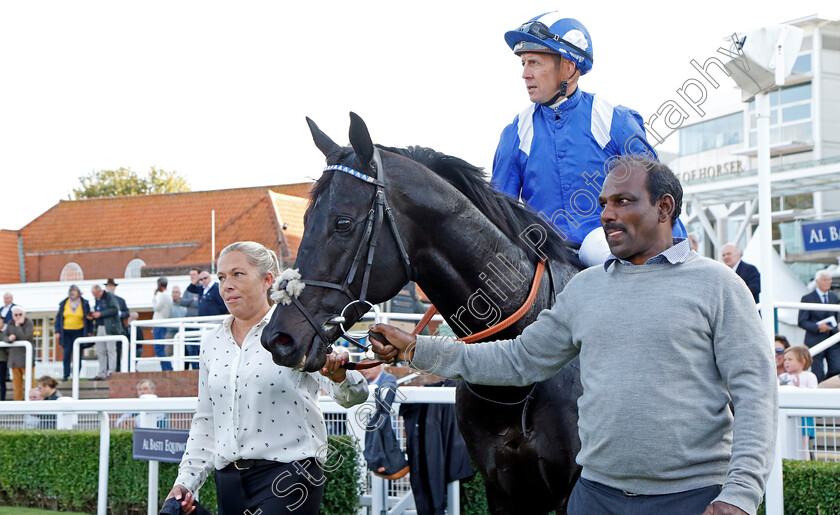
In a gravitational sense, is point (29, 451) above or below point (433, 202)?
below

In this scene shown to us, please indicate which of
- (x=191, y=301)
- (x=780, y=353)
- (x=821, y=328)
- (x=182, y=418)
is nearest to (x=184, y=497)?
(x=182, y=418)

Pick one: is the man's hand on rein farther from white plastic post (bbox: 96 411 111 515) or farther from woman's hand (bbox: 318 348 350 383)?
white plastic post (bbox: 96 411 111 515)

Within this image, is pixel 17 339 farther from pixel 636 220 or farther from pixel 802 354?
pixel 636 220

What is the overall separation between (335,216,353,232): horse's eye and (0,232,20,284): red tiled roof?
134 feet

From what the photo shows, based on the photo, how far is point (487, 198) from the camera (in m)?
2.94

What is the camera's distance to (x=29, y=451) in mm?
7273

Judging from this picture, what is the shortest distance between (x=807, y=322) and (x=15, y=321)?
398 inches

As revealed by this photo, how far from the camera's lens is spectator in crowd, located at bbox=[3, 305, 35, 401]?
37.5 ft

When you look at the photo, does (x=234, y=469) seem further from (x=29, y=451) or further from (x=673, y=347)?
(x=29, y=451)

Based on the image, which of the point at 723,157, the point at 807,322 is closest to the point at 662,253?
the point at 807,322

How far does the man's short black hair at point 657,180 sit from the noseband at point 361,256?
0.73m

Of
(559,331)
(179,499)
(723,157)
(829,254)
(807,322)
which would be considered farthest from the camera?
(723,157)

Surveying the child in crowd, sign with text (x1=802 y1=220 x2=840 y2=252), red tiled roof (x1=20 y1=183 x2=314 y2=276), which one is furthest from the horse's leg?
red tiled roof (x1=20 y1=183 x2=314 y2=276)

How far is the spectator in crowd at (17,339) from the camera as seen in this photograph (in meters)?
11.4
